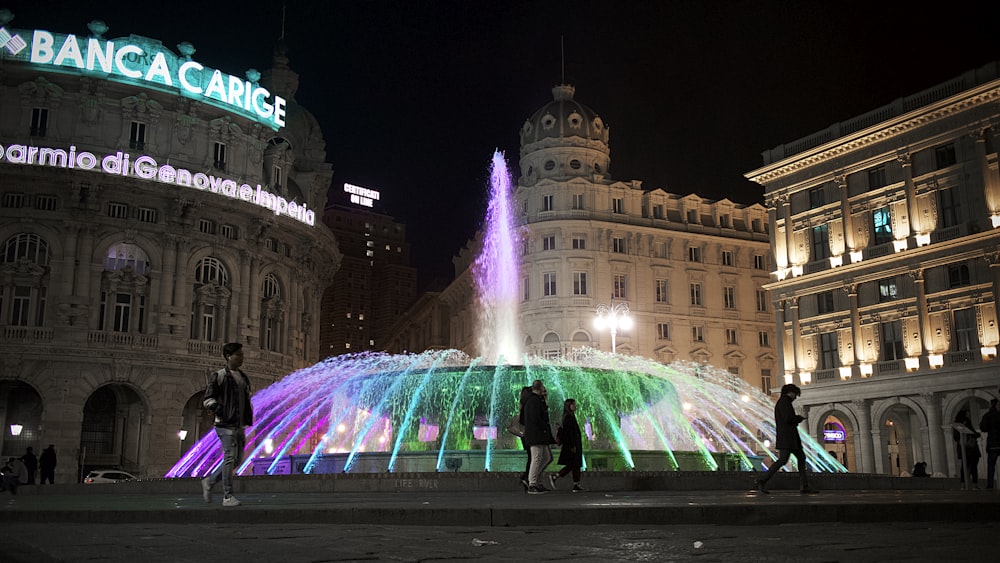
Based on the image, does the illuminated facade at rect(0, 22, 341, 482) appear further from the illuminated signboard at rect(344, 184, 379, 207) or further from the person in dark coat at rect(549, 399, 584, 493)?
the illuminated signboard at rect(344, 184, 379, 207)

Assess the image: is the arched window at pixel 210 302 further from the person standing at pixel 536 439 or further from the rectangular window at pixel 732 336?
the rectangular window at pixel 732 336

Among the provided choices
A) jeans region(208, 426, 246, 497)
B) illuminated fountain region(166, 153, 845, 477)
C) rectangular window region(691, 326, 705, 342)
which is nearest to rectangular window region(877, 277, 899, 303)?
illuminated fountain region(166, 153, 845, 477)

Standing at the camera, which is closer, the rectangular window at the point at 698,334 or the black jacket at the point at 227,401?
the black jacket at the point at 227,401

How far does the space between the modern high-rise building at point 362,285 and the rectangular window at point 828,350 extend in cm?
10462

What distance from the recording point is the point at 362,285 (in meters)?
149

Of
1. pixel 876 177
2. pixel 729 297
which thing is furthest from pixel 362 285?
pixel 876 177

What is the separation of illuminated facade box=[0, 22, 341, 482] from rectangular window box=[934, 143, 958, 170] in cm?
3276

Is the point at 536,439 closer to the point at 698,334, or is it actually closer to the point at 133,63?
the point at 133,63

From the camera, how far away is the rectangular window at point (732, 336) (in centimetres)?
6178

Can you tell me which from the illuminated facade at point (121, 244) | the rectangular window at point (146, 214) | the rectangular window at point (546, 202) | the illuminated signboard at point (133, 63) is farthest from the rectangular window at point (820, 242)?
the rectangular window at point (146, 214)

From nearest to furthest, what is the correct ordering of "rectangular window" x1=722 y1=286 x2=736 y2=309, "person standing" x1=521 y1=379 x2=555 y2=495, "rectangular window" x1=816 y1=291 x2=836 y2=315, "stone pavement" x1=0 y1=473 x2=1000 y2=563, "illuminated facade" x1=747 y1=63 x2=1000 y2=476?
"stone pavement" x1=0 y1=473 x2=1000 y2=563, "person standing" x1=521 y1=379 x2=555 y2=495, "illuminated facade" x1=747 y1=63 x2=1000 y2=476, "rectangular window" x1=816 y1=291 x2=836 y2=315, "rectangular window" x1=722 y1=286 x2=736 y2=309

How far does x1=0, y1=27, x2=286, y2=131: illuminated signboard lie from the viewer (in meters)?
41.7

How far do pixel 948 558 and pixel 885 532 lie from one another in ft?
6.65

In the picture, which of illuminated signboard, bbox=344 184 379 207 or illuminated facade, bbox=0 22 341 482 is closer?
illuminated facade, bbox=0 22 341 482
